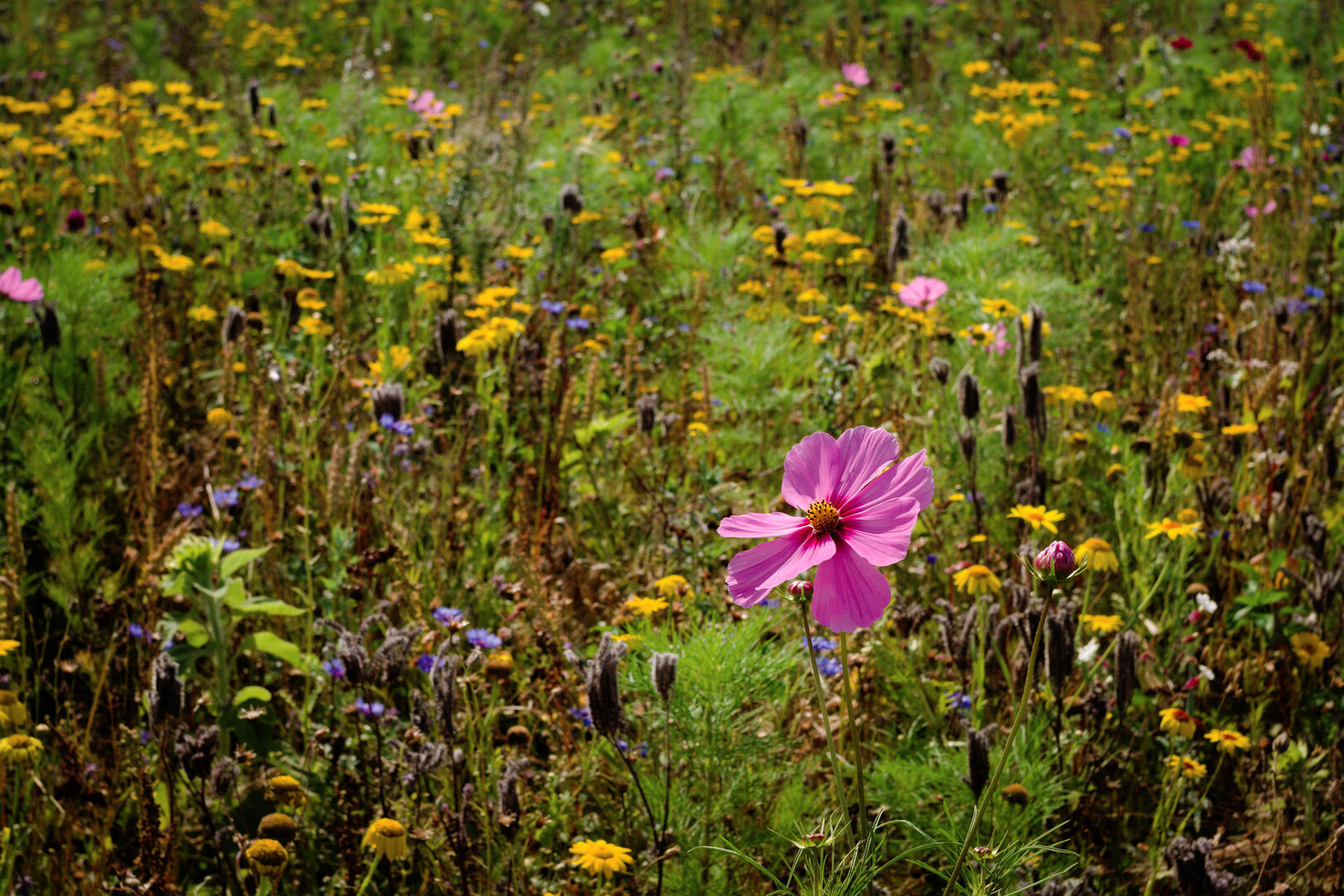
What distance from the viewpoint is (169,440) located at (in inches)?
117

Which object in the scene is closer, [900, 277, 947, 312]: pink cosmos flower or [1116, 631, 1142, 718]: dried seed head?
[1116, 631, 1142, 718]: dried seed head

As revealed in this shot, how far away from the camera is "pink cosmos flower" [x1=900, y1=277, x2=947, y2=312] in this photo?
2.75m

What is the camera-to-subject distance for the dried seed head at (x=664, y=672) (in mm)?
1271

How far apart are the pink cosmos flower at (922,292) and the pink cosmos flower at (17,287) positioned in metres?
2.27

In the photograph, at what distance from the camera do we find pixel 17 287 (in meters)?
2.52

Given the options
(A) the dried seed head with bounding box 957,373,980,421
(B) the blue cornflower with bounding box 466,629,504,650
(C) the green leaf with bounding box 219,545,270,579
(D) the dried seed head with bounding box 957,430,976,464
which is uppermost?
(A) the dried seed head with bounding box 957,373,980,421

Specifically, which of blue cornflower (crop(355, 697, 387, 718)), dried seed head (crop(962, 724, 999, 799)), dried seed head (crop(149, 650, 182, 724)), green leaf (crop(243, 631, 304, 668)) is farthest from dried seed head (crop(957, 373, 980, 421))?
dried seed head (crop(149, 650, 182, 724))

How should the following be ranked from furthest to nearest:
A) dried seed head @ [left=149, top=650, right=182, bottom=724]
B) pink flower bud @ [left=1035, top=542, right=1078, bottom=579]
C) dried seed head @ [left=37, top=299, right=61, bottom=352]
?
dried seed head @ [left=37, top=299, right=61, bottom=352] → dried seed head @ [left=149, top=650, right=182, bottom=724] → pink flower bud @ [left=1035, top=542, right=1078, bottom=579]

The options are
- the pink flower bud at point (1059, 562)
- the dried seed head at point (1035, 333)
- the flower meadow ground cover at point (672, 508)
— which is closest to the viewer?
the pink flower bud at point (1059, 562)

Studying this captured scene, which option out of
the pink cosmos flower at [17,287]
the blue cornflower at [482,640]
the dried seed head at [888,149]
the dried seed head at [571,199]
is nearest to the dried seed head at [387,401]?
the blue cornflower at [482,640]

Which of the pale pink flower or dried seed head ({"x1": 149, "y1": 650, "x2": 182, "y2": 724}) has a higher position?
the pale pink flower

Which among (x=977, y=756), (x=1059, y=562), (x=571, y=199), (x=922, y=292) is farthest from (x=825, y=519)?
(x=571, y=199)

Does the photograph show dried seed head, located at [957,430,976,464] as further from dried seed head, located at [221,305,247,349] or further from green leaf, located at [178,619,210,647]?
dried seed head, located at [221,305,247,349]

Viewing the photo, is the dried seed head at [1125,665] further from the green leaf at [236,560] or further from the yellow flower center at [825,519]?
the green leaf at [236,560]
